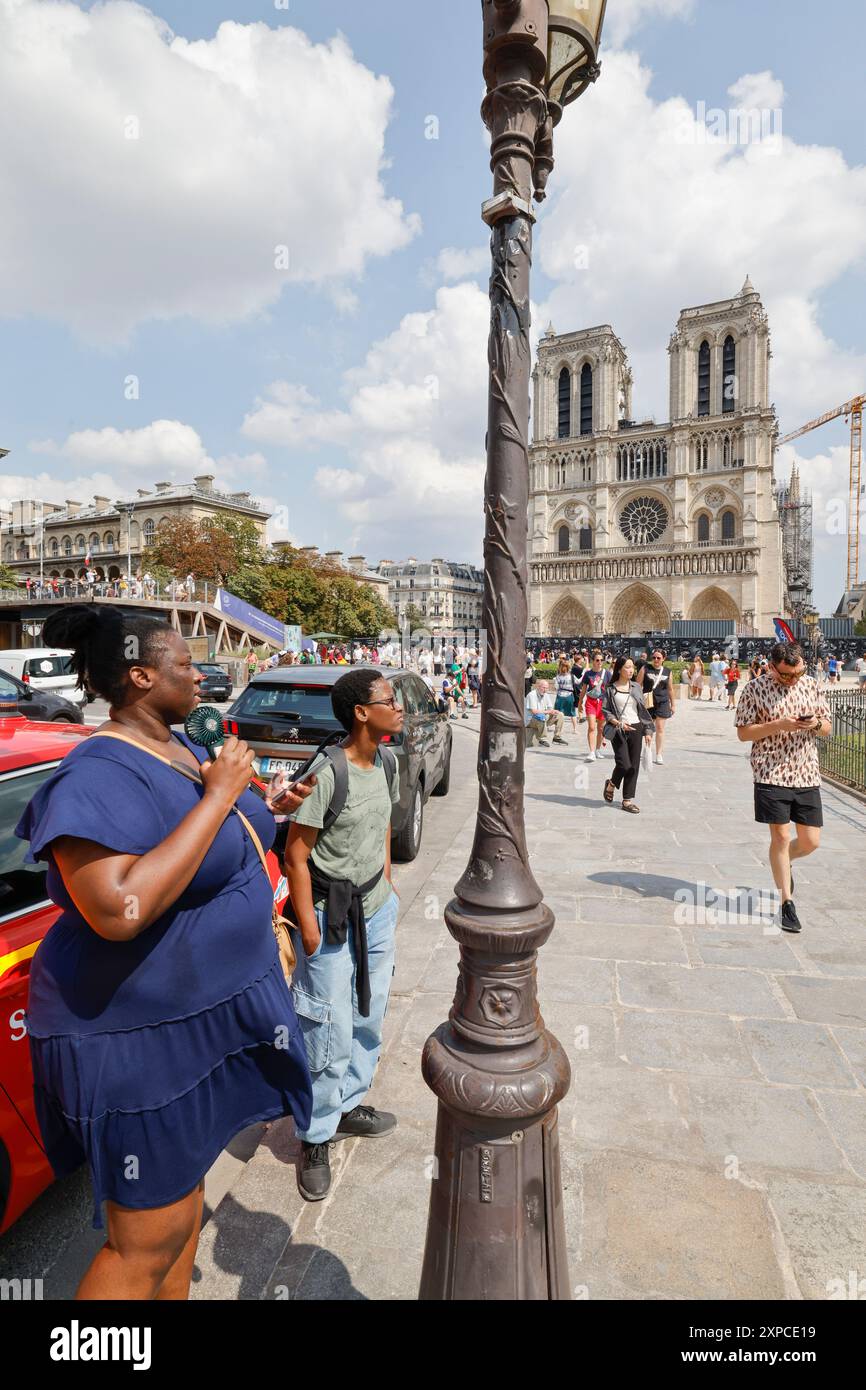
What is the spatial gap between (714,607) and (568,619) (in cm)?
1466

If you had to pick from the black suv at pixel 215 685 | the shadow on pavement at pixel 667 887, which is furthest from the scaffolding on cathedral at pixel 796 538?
the shadow on pavement at pixel 667 887

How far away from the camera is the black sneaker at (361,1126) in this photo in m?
2.85

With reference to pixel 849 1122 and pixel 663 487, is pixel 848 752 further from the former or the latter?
pixel 663 487

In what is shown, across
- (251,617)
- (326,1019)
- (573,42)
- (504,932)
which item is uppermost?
(251,617)

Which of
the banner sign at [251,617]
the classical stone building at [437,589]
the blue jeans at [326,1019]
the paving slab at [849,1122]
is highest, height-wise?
the classical stone building at [437,589]

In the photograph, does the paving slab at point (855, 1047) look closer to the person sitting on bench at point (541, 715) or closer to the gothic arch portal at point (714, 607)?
the person sitting on bench at point (541, 715)

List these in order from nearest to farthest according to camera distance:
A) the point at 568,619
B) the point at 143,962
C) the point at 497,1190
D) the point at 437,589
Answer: the point at 143,962 < the point at 497,1190 < the point at 568,619 < the point at 437,589

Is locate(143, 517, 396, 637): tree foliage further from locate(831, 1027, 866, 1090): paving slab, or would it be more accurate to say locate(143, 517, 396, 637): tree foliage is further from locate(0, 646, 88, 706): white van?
locate(831, 1027, 866, 1090): paving slab

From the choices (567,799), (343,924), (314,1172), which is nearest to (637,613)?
(567,799)

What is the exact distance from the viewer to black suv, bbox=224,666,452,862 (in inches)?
225

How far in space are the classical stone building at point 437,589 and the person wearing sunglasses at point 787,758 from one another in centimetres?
11484

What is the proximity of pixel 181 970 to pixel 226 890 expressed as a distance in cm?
19

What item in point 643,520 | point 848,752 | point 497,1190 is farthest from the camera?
point 643,520

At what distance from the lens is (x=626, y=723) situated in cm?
861
